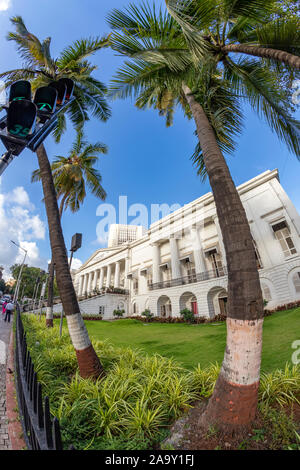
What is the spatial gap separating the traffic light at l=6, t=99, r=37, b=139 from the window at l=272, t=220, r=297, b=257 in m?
21.2

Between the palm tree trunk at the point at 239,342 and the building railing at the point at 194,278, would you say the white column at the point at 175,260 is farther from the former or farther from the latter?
the palm tree trunk at the point at 239,342

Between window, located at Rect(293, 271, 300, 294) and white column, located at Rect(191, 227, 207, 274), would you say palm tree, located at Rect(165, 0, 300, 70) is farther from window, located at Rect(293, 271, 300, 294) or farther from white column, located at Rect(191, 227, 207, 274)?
white column, located at Rect(191, 227, 207, 274)

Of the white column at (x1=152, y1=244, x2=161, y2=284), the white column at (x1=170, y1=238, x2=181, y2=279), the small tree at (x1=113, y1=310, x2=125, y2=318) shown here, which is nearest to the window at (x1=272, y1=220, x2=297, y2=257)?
the white column at (x1=170, y1=238, x2=181, y2=279)

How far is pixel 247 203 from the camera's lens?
72.7ft

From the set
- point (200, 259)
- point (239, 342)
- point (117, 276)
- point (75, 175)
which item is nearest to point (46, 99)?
A: point (239, 342)

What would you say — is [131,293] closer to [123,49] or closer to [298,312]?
[298,312]

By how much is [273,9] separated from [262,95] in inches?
50.4

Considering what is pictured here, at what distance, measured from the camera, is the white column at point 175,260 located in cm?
2695

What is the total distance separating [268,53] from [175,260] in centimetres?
2515

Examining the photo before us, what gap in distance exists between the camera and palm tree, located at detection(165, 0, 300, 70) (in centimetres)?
314

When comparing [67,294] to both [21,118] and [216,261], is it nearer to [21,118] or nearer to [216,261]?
[21,118]

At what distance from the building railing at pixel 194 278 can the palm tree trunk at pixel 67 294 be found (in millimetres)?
19197

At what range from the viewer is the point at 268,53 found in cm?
336
